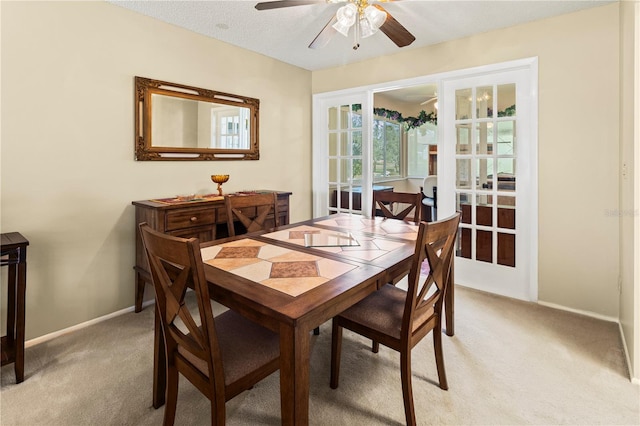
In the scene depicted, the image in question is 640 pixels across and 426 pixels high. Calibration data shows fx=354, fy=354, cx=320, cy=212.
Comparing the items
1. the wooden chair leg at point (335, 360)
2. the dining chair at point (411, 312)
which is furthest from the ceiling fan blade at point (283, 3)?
the wooden chair leg at point (335, 360)

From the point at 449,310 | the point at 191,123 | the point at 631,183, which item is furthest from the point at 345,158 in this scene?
the point at 631,183

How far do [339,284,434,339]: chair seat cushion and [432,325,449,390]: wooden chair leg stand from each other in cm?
14

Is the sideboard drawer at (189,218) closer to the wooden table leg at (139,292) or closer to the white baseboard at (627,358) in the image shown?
the wooden table leg at (139,292)

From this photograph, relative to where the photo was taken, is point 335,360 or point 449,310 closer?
point 335,360

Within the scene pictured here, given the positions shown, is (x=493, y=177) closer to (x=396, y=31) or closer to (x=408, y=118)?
(x=396, y=31)

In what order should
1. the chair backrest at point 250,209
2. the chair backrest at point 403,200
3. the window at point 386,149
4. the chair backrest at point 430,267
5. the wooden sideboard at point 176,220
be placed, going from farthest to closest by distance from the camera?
1. the window at point 386,149
2. the chair backrest at point 403,200
3. the wooden sideboard at point 176,220
4. the chair backrest at point 250,209
5. the chair backrest at point 430,267

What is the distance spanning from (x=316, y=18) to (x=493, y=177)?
6.81 ft

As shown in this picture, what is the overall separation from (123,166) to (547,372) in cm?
320

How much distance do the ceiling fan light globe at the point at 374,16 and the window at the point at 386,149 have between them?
4839mm

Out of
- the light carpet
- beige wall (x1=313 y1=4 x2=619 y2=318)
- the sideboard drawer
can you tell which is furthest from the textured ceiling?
the light carpet

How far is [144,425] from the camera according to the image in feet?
5.33

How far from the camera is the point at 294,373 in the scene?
1156mm

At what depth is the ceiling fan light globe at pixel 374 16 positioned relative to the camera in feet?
6.75

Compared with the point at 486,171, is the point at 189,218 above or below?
below
